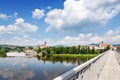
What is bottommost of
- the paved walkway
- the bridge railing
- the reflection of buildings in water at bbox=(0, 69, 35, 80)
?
the reflection of buildings in water at bbox=(0, 69, 35, 80)

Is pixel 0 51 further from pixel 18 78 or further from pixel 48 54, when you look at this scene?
pixel 18 78

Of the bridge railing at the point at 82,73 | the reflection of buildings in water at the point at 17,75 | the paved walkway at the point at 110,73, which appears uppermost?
the bridge railing at the point at 82,73

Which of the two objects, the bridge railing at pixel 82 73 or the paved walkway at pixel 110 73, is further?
the paved walkway at pixel 110 73

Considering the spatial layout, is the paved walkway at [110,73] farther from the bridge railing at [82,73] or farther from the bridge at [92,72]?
the bridge railing at [82,73]

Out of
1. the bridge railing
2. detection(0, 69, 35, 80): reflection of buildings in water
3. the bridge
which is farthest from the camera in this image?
detection(0, 69, 35, 80): reflection of buildings in water

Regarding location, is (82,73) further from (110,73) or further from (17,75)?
(17,75)

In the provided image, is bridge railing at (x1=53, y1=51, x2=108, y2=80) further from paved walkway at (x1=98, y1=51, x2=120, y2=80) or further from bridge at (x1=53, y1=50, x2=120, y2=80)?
paved walkway at (x1=98, y1=51, x2=120, y2=80)

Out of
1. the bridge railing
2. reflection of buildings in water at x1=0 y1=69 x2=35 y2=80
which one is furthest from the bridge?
reflection of buildings in water at x1=0 y1=69 x2=35 y2=80

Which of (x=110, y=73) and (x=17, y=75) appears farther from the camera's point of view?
(x=17, y=75)

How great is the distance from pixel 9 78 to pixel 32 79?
20.0ft

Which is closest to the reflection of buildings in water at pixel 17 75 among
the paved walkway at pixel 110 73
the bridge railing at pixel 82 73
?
the paved walkway at pixel 110 73

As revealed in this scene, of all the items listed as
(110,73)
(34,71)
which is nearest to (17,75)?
(34,71)

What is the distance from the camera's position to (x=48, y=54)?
144 metres

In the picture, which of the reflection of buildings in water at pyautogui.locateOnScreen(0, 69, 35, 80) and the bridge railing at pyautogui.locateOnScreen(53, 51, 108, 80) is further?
the reflection of buildings in water at pyautogui.locateOnScreen(0, 69, 35, 80)
